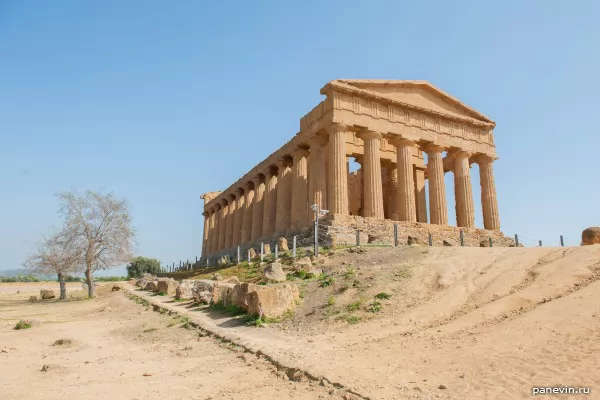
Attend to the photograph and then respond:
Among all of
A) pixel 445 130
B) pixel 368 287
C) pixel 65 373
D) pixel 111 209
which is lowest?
pixel 65 373

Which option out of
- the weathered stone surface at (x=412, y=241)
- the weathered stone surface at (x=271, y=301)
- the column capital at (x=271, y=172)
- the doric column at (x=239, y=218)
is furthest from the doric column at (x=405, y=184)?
the doric column at (x=239, y=218)

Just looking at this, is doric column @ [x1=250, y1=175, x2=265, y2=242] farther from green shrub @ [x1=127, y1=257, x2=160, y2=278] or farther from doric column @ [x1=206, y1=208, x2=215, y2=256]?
green shrub @ [x1=127, y1=257, x2=160, y2=278]

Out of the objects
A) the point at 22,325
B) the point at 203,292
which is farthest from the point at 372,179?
the point at 22,325

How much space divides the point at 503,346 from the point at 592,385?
2104 millimetres

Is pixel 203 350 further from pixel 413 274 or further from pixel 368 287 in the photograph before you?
pixel 413 274

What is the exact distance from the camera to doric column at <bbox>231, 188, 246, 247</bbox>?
47.3 meters

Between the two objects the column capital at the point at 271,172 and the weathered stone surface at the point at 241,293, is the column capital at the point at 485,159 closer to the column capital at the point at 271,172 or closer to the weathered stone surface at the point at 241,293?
the column capital at the point at 271,172

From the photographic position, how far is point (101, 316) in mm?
20344

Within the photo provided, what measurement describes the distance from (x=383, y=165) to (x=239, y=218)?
18.3 meters

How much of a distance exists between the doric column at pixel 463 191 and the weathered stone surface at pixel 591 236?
1492 cm

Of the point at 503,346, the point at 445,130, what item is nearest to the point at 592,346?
the point at 503,346

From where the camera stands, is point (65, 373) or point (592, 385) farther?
point (65, 373)

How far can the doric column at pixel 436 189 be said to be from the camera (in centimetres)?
3200

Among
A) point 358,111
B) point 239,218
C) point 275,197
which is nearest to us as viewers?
point 358,111
